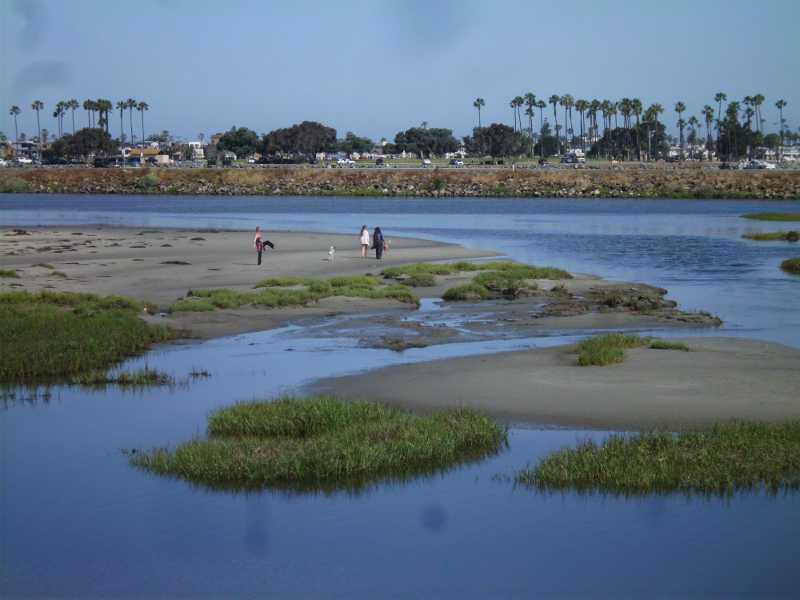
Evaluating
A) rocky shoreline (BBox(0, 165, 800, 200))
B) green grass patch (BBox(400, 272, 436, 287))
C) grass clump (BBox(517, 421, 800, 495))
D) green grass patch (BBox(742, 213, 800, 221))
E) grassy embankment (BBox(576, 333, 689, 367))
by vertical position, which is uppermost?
rocky shoreline (BBox(0, 165, 800, 200))

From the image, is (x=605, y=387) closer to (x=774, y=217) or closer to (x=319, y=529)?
(x=319, y=529)

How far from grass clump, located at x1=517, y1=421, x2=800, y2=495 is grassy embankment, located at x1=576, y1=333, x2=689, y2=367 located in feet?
21.7

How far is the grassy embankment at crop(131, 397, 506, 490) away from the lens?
18.3 m

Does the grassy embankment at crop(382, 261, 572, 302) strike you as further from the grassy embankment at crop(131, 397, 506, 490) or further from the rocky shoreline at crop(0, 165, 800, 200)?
the rocky shoreline at crop(0, 165, 800, 200)

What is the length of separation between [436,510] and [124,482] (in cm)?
546

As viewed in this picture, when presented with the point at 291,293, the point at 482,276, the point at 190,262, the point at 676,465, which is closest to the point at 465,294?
the point at 482,276

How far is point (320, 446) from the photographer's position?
19.0 meters

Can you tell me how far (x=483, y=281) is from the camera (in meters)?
43.0

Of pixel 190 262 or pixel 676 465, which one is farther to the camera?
pixel 190 262

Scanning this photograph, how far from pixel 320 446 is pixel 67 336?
12.4 metres

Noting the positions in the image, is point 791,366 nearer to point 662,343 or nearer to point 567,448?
point 662,343

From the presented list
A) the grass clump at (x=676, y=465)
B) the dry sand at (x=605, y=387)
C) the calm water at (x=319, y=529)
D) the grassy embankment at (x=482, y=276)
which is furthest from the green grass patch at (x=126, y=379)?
Answer: the grassy embankment at (x=482, y=276)

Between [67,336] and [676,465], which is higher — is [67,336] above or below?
above

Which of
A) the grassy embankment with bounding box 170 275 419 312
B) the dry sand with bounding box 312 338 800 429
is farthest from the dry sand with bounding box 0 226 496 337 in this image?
the dry sand with bounding box 312 338 800 429
